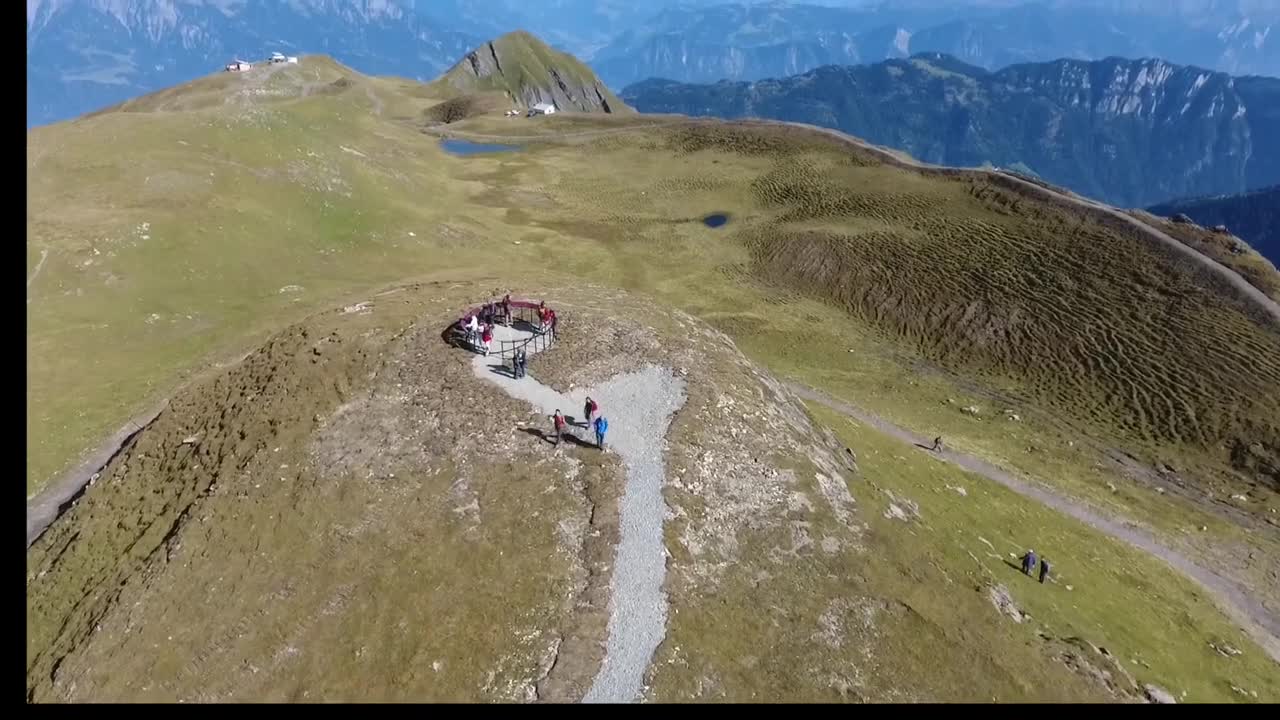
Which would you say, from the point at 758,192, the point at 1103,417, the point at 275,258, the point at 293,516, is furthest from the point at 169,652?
the point at 758,192

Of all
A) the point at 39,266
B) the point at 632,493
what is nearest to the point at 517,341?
the point at 632,493

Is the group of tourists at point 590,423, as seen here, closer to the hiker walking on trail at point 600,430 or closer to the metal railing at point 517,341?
the hiker walking on trail at point 600,430

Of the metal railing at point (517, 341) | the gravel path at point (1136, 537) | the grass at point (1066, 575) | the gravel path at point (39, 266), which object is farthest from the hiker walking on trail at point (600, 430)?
the gravel path at point (39, 266)

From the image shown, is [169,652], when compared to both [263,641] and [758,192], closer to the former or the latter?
[263,641]

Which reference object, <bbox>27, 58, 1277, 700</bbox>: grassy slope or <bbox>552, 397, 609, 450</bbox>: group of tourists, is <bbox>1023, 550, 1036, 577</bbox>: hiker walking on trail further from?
<bbox>552, 397, 609, 450</bbox>: group of tourists

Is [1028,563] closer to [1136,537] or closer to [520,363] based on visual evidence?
[1136,537]

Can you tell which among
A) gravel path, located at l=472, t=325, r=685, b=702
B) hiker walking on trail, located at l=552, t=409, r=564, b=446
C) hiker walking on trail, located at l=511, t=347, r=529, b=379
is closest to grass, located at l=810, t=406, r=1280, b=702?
gravel path, located at l=472, t=325, r=685, b=702
